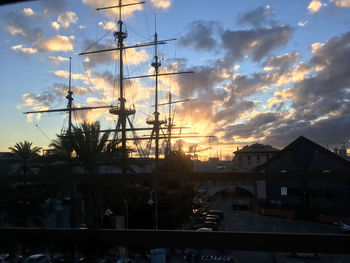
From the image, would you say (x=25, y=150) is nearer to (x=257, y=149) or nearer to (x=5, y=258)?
(x=5, y=258)

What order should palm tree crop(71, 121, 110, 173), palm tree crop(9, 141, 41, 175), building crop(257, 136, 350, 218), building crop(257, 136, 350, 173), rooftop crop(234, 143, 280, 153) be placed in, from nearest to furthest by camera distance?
building crop(257, 136, 350, 218), building crop(257, 136, 350, 173), palm tree crop(71, 121, 110, 173), palm tree crop(9, 141, 41, 175), rooftop crop(234, 143, 280, 153)

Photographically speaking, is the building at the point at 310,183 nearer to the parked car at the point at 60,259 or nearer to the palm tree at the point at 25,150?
the parked car at the point at 60,259

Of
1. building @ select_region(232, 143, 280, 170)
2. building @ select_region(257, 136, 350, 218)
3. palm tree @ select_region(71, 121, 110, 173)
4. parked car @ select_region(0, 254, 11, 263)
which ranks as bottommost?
parked car @ select_region(0, 254, 11, 263)

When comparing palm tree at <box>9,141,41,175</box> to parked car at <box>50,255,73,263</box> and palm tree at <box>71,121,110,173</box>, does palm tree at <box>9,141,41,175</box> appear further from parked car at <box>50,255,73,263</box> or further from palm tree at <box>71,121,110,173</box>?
parked car at <box>50,255,73,263</box>

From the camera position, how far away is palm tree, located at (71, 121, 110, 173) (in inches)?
283

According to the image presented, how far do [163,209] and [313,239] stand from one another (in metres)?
12.0

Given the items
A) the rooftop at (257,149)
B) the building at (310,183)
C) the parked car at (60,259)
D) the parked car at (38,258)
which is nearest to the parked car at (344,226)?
the building at (310,183)

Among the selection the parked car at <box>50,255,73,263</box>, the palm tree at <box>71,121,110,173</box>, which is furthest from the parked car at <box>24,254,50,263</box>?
the palm tree at <box>71,121,110,173</box>

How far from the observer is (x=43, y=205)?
3.05 metres

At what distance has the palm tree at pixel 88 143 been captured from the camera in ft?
23.6

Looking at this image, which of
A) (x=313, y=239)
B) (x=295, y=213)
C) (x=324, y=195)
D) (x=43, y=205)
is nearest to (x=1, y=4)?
(x=43, y=205)

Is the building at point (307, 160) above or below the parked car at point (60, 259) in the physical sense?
above

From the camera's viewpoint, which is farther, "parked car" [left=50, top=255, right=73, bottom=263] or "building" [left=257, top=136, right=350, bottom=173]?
"building" [left=257, top=136, right=350, bottom=173]

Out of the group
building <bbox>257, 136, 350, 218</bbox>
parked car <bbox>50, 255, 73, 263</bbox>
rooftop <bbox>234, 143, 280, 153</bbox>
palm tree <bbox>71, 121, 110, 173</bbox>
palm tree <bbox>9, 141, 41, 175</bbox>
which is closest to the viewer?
building <bbox>257, 136, 350, 218</bbox>
